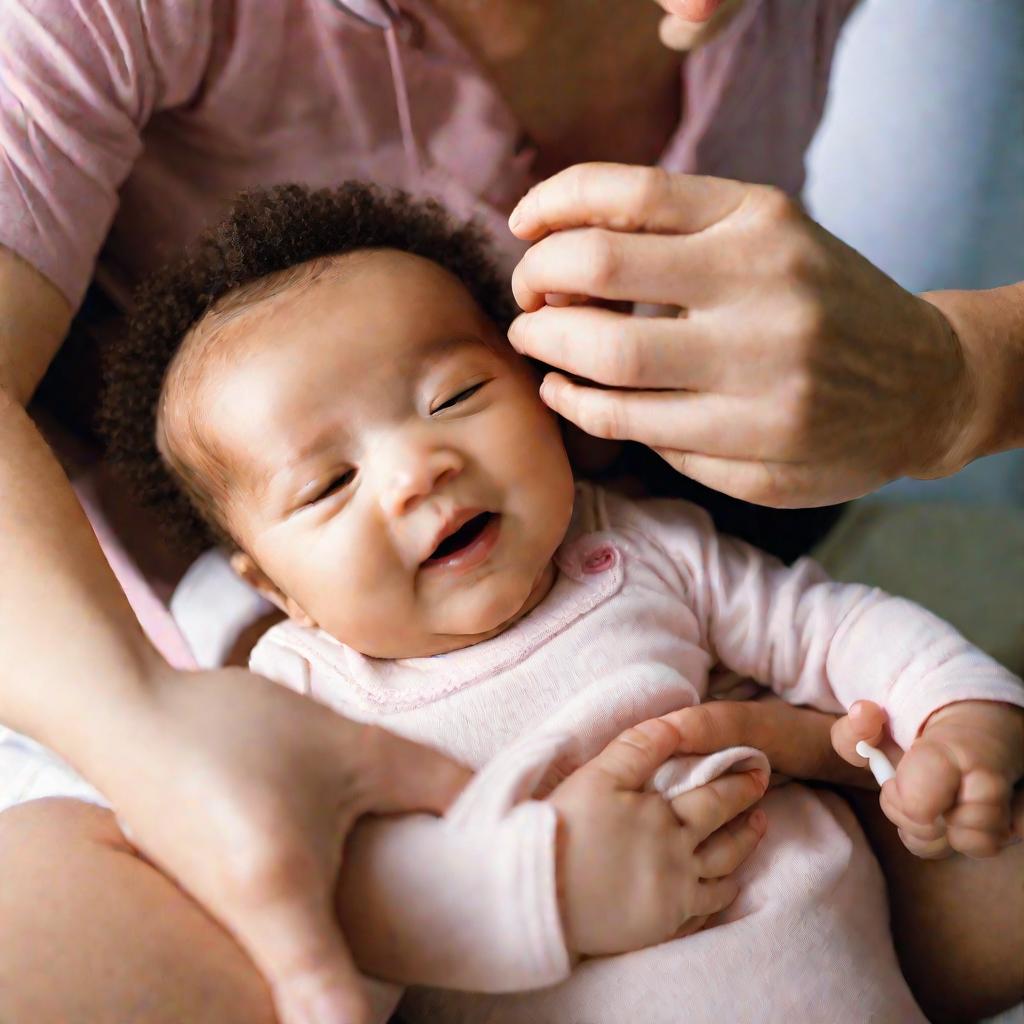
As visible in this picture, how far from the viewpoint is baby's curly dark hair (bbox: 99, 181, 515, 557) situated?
0.65 meters

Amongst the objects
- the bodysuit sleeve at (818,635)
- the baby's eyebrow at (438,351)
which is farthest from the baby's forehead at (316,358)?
the bodysuit sleeve at (818,635)

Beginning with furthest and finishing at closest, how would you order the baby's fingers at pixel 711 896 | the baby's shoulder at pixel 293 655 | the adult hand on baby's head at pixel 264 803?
the baby's shoulder at pixel 293 655 → the baby's fingers at pixel 711 896 → the adult hand on baby's head at pixel 264 803

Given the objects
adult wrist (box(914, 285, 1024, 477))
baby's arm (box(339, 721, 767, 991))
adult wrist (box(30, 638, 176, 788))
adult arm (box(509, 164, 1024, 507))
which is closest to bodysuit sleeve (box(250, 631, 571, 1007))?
baby's arm (box(339, 721, 767, 991))

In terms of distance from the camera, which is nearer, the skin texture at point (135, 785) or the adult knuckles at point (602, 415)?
the skin texture at point (135, 785)

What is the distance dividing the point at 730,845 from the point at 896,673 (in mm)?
178

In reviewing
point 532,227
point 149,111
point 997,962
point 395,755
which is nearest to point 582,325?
point 532,227

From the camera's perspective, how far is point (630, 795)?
1.70ft

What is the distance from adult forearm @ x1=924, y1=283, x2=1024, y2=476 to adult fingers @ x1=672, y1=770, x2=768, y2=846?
0.24 metres

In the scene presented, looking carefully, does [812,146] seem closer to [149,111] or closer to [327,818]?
[149,111]

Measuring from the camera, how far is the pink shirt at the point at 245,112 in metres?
0.59

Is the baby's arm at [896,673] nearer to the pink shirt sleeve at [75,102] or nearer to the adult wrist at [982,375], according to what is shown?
the adult wrist at [982,375]

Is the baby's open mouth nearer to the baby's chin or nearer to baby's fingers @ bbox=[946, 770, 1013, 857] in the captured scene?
the baby's chin

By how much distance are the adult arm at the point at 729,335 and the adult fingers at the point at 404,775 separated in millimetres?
203

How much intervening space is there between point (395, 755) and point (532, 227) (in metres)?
0.29
